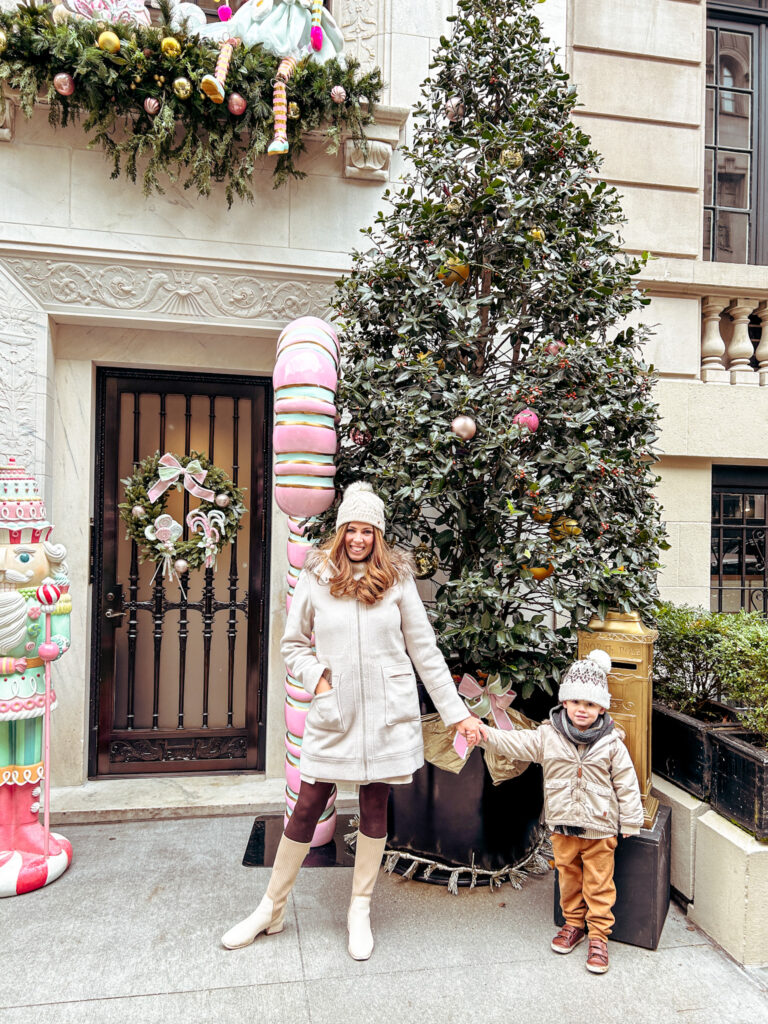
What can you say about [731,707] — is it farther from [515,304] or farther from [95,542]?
[95,542]

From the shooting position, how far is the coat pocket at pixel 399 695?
10.4 feet

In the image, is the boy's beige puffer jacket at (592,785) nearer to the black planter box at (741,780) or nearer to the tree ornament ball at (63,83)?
the black planter box at (741,780)

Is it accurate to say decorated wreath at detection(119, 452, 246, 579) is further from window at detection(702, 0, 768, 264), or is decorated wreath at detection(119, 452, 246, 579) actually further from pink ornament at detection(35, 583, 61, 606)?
window at detection(702, 0, 768, 264)

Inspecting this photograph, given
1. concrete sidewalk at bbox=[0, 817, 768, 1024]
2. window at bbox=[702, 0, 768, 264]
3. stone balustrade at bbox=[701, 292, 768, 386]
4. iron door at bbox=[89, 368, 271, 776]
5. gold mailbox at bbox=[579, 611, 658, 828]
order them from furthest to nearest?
window at bbox=[702, 0, 768, 264]
stone balustrade at bbox=[701, 292, 768, 386]
iron door at bbox=[89, 368, 271, 776]
gold mailbox at bbox=[579, 611, 658, 828]
concrete sidewalk at bbox=[0, 817, 768, 1024]

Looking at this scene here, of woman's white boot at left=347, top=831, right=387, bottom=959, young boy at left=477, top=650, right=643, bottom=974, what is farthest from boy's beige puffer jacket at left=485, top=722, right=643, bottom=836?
woman's white boot at left=347, top=831, right=387, bottom=959

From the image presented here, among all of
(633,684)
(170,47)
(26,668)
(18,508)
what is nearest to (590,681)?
(633,684)

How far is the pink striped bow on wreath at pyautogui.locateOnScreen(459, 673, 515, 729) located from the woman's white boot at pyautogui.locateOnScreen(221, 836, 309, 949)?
43.8 inches

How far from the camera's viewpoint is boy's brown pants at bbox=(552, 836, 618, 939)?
314 centimetres

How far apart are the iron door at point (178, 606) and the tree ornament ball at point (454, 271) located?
1909 millimetres

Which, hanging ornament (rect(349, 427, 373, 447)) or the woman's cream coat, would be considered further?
hanging ornament (rect(349, 427, 373, 447))

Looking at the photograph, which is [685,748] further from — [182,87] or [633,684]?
[182,87]

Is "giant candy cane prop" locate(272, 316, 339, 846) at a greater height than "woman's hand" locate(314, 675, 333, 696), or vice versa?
"giant candy cane prop" locate(272, 316, 339, 846)

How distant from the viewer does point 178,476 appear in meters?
4.98

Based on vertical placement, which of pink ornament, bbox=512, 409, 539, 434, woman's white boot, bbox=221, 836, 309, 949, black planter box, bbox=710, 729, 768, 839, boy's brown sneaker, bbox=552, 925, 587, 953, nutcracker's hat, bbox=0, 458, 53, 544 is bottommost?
boy's brown sneaker, bbox=552, 925, 587, 953
